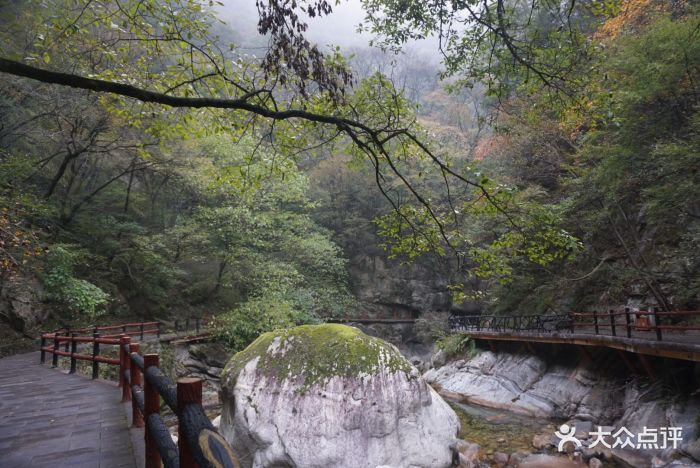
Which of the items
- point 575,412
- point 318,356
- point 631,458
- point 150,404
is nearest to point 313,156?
point 150,404

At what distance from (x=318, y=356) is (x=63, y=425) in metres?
3.92

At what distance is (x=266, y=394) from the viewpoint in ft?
23.5

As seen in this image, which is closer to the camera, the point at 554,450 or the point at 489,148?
the point at 554,450

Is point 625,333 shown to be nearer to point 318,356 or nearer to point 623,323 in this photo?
point 623,323

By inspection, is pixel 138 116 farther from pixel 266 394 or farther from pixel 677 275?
pixel 677 275

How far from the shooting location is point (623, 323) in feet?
42.7

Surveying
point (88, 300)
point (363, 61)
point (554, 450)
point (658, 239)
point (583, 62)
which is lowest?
point (554, 450)

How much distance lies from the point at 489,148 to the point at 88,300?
21.1 meters

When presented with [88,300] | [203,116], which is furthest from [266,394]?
[88,300]

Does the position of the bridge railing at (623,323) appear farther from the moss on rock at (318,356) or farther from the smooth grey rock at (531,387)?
the moss on rock at (318,356)

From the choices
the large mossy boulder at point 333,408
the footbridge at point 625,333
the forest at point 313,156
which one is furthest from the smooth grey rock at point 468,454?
the footbridge at point 625,333

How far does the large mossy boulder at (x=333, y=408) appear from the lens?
6598mm

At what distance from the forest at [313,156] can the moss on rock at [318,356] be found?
1.82 meters

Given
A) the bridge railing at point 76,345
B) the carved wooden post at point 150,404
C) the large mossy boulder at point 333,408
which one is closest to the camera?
the carved wooden post at point 150,404
